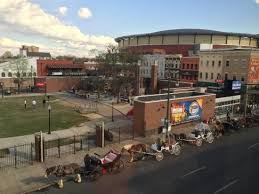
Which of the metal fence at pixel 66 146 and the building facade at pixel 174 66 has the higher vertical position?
the building facade at pixel 174 66

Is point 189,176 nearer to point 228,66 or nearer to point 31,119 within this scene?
point 31,119

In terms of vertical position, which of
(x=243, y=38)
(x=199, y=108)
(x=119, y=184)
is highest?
(x=243, y=38)

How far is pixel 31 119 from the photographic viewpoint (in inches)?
1522

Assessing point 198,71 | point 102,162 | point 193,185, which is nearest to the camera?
point 193,185

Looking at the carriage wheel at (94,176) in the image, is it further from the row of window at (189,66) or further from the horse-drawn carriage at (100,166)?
the row of window at (189,66)

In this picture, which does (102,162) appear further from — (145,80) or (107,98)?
(145,80)

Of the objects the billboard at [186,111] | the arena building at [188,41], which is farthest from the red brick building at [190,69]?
the billboard at [186,111]

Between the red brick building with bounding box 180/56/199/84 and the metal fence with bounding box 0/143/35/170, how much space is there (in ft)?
181

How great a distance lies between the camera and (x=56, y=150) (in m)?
25.9

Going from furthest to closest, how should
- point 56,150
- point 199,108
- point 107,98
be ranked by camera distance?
point 107,98
point 199,108
point 56,150

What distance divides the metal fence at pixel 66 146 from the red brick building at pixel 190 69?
4909 centimetres

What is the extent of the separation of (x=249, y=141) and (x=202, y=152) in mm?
7506

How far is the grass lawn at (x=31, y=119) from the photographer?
109 ft

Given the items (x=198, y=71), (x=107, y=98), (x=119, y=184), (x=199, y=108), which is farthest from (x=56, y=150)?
(x=198, y=71)
